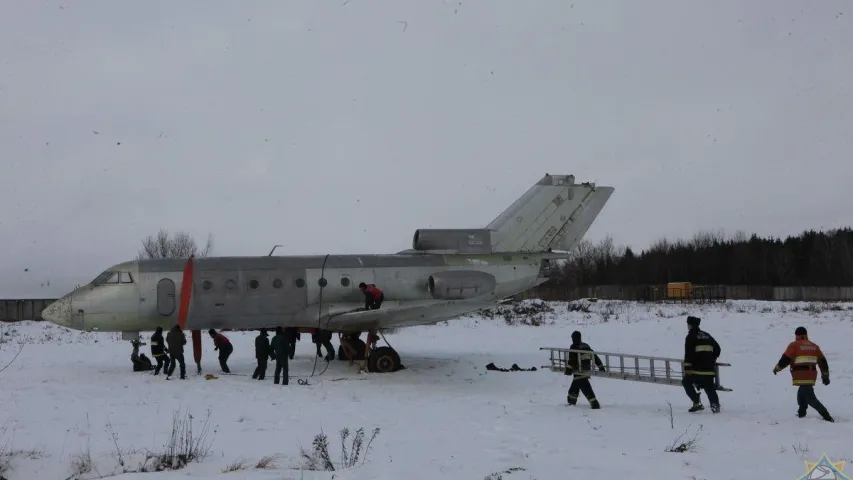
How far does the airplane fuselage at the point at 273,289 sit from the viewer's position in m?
17.0

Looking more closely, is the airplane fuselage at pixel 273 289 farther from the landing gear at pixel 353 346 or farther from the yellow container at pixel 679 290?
the yellow container at pixel 679 290

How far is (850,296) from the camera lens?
6638 centimetres

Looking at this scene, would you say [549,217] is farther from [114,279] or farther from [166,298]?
[114,279]

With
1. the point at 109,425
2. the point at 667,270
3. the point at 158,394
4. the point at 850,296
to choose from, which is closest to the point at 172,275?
the point at 158,394

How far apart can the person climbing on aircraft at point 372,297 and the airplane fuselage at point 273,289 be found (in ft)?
2.06

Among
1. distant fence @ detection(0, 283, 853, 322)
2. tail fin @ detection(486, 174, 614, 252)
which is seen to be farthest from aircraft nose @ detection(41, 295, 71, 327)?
distant fence @ detection(0, 283, 853, 322)

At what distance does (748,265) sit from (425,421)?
90.0 m

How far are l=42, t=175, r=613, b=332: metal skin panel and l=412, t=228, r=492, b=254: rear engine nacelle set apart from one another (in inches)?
1.2

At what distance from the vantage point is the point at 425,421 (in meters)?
10.5

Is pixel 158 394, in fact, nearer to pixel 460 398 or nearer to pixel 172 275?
pixel 172 275

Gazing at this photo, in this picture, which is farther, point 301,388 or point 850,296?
point 850,296

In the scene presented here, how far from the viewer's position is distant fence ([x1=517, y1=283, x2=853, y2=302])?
66188 mm

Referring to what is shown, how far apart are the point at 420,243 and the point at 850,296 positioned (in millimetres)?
64825

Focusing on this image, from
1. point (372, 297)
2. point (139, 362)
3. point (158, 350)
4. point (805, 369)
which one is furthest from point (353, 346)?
point (805, 369)
